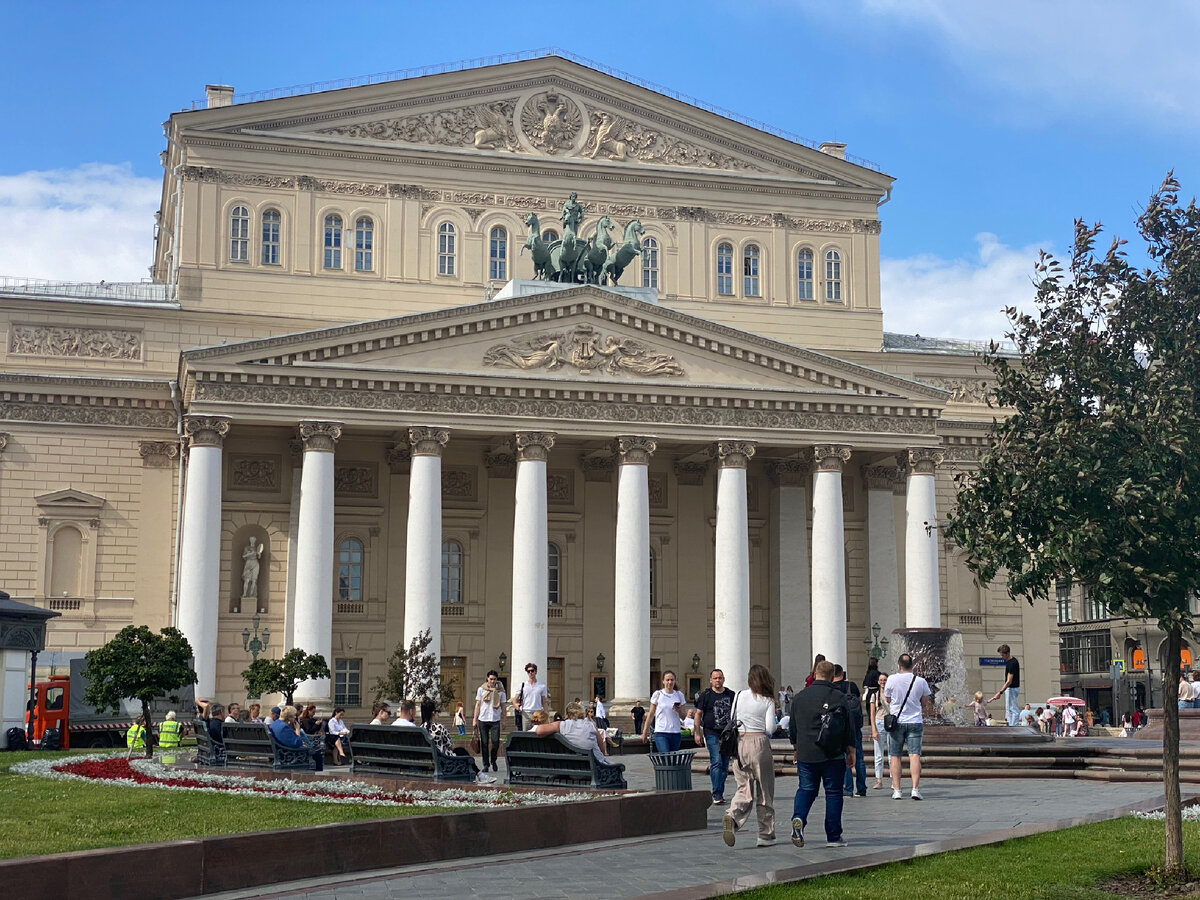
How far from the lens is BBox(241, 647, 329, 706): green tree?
135 ft

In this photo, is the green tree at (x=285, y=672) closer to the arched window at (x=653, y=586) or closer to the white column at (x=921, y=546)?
the arched window at (x=653, y=586)

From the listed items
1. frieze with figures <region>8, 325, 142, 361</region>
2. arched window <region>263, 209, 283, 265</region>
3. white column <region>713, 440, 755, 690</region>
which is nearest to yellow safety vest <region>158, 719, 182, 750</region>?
white column <region>713, 440, 755, 690</region>

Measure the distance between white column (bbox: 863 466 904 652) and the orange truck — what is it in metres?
23.0

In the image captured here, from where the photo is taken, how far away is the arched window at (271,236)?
54.2m

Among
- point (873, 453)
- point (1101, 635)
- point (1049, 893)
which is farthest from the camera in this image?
point (1101, 635)

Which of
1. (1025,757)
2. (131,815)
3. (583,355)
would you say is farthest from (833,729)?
(583,355)

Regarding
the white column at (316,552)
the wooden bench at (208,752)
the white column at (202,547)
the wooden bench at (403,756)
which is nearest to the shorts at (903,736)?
the wooden bench at (403,756)

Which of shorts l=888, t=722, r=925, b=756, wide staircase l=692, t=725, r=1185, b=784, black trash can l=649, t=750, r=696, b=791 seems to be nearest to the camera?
black trash can l=649, t=750, r=696, b=791

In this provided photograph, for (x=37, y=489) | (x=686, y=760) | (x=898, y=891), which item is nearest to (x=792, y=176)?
(x=37, y=489)

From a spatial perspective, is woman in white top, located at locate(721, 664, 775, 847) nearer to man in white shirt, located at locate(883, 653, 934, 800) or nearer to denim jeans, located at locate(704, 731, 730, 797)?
denim jeans, located at locate(704, 731, 730, 797)

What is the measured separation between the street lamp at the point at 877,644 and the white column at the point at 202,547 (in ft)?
67.9

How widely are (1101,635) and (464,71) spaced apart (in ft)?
193

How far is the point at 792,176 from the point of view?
59.6 meters

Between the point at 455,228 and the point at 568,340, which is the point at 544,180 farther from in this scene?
the point at 568,340
